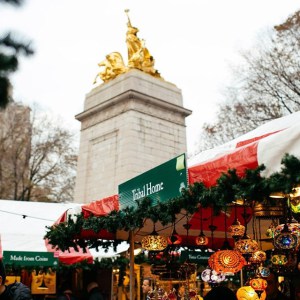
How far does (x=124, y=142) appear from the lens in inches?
800

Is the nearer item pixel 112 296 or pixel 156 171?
pixel 156 171

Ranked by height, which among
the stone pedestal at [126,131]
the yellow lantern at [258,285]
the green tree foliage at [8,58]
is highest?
the stone pedestal at [126,131]

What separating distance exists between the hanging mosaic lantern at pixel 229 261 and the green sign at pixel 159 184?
4.93 feet

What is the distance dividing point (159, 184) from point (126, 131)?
14.9 metres

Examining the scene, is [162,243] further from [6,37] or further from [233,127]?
[233,127]

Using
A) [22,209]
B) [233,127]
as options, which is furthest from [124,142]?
[22,209]

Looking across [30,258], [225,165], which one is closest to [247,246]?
[225,165]

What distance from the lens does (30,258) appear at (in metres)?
10.8

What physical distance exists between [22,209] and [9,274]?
199cm

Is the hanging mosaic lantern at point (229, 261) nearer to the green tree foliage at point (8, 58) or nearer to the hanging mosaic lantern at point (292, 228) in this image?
the hanging mosaic lantern at point (292, 228)

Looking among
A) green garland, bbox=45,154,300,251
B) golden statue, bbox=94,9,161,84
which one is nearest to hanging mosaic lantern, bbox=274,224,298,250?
green garland, bbox=45,154,300,251

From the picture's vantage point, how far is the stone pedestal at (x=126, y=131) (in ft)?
66.6

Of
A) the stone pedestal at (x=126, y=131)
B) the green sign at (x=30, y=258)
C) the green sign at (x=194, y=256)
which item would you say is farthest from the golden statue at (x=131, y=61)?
the green sign at (x=194, y=256)

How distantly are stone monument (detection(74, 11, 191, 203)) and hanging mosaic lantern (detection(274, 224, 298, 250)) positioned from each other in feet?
47.0
